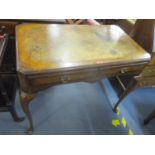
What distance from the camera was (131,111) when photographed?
1655 mm

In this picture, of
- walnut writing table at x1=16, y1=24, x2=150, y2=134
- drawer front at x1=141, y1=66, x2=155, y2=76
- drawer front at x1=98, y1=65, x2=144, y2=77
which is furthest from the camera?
drawer front at x1=141, y1=66, x2=155, y2=76

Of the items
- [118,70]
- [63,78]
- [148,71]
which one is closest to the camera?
[63,78]

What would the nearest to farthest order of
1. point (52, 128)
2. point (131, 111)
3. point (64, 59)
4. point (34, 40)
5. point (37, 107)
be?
point (64, 59), point (34, 40), point (52, 128), point (37, 107), point (131, 111)

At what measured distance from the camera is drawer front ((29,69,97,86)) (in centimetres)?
89

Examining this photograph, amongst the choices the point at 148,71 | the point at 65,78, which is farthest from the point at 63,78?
the point at 148,71

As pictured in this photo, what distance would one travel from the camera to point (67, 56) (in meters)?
0.97

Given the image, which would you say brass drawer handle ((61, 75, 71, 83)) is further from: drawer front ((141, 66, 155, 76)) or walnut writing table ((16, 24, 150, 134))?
drawer front ((141, 66, 155, 76))

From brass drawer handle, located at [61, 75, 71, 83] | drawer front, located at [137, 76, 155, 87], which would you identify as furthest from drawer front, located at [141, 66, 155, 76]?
brass drawer handle, located at [61, 75, 71, 83]

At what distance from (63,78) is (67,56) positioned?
0.15m

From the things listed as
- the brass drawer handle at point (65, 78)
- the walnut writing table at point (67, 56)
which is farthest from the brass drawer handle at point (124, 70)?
the brass drawer handle at point (65, 78)

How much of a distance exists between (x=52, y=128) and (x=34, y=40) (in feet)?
2.66

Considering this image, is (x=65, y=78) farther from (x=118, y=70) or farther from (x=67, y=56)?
(x=118, y=70)
